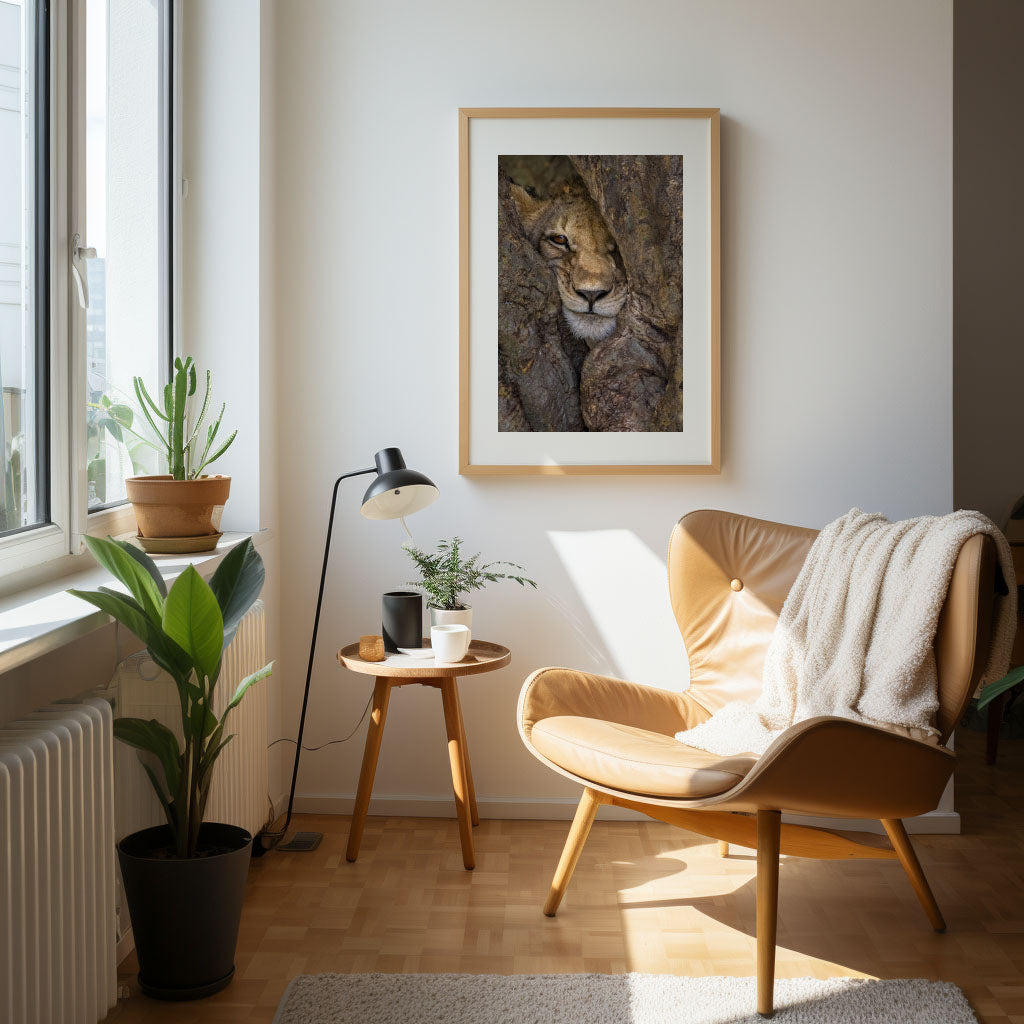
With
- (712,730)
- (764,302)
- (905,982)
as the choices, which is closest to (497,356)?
(764,302)

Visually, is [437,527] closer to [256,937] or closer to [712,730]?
[712,730]

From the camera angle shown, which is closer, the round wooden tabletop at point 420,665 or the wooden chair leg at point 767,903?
the wooden chair leg at point 767,903

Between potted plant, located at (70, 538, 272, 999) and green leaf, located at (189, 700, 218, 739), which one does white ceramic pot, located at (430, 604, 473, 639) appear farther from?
green leaf, located at (189, 700, 218, 739)

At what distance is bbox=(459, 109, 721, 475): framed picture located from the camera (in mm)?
2953

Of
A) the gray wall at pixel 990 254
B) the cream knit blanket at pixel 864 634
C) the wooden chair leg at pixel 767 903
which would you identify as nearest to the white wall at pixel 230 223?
the cream knit blanket at pixel 864 634

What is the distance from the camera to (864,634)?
232 centimetres

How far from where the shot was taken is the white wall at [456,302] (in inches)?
116

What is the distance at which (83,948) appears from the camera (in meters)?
1.67

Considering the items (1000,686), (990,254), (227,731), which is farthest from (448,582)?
(990,254)

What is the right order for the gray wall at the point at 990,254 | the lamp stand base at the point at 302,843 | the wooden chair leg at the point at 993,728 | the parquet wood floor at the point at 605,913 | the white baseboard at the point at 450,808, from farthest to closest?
1. the gray wall at the point at 990,254
2. the wooden chair leg at the point at 993,728
3. the white baseboard at the point at 450,808
4. the lamp stand base at the point at 302,843
5. the parquet wood floor at the point at 605,913

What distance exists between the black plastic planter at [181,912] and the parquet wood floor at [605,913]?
0.05 meters

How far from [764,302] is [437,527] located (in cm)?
117

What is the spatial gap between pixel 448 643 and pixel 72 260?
125 cm

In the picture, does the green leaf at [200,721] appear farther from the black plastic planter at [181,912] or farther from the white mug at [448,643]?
the white mug at [448,643]
